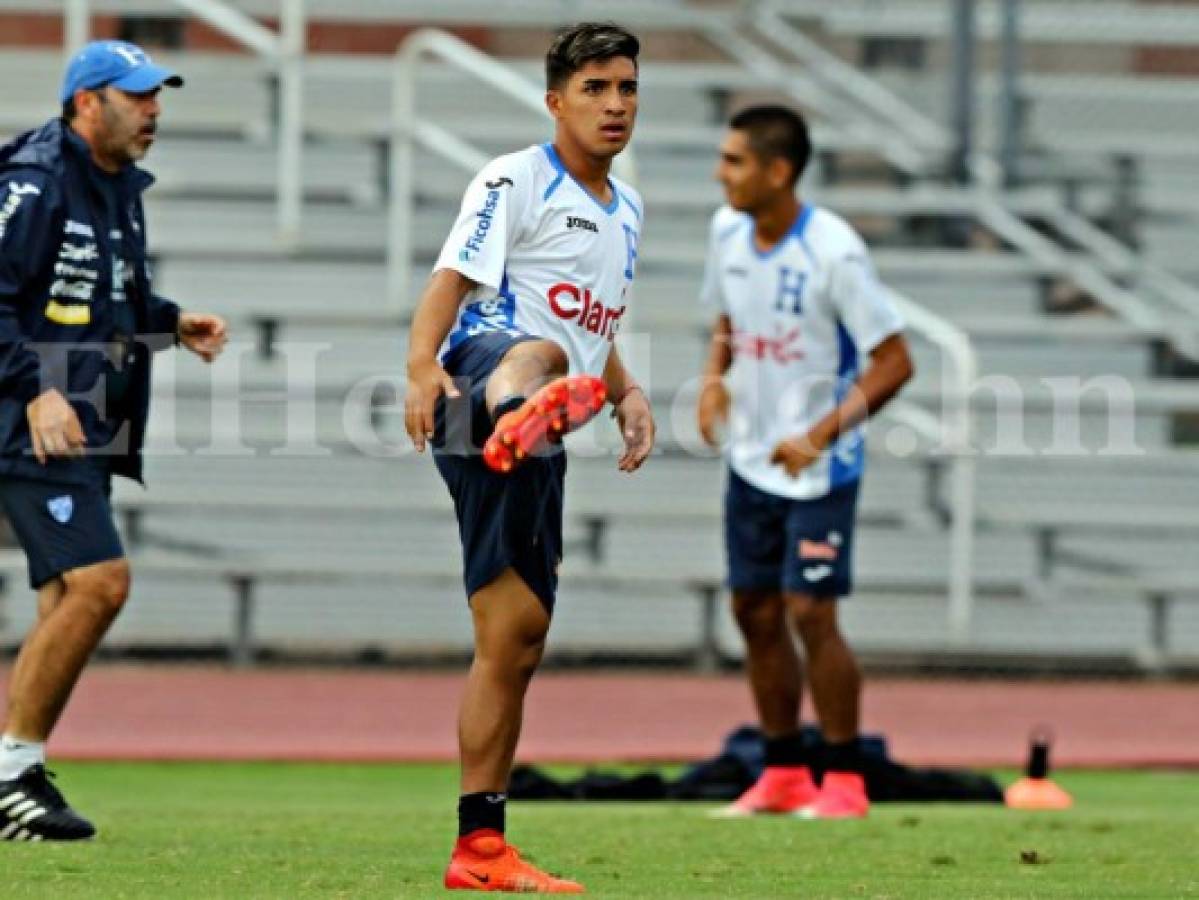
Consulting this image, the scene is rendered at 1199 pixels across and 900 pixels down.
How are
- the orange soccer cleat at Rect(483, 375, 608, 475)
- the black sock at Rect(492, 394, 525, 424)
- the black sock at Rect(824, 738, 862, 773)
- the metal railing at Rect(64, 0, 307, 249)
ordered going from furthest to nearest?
the metal railing at Rect(64, 0, 307, 249)
the black sock at Rect(824, 738, 862, 773)
the black sock at Rect(492, 394, 525, 424)
the orange soccer cleat at Rect(483, 375, 608, 475)

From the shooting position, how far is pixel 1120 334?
679 inches

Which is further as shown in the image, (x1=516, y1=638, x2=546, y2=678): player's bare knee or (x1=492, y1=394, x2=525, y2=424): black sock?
(x1=516, y1=638, x2=546, y2=678): player's bare knee

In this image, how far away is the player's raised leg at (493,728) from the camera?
21.4 ft

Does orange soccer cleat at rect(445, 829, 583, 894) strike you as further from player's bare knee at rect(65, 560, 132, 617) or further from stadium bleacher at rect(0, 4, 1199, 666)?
stadium bleacher at rect(0, 4, 1199, 666)

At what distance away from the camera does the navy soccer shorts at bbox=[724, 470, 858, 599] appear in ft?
32.6

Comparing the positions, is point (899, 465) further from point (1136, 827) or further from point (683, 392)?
point (1136, 827)

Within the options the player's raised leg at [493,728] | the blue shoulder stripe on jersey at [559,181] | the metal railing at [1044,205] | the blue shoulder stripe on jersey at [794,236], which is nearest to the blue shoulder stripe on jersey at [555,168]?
the blue shoulder stripe on jersey at [559,181]

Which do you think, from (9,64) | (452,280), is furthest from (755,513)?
(9,64)

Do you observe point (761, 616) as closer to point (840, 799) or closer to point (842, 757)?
point (842, 757)

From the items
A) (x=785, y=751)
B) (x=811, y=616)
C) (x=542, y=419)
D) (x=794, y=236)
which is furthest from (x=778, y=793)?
(x=542, y=419)

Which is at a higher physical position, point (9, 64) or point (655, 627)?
point (9, 64)

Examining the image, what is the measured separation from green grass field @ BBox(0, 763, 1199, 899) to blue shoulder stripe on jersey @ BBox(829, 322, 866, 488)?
1203 mm

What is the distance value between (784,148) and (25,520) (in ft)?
11.1

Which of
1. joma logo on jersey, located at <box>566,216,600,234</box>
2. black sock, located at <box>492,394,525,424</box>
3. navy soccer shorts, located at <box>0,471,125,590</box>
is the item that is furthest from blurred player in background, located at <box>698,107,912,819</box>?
black sock, located at <box>492,394,525,424</box>
